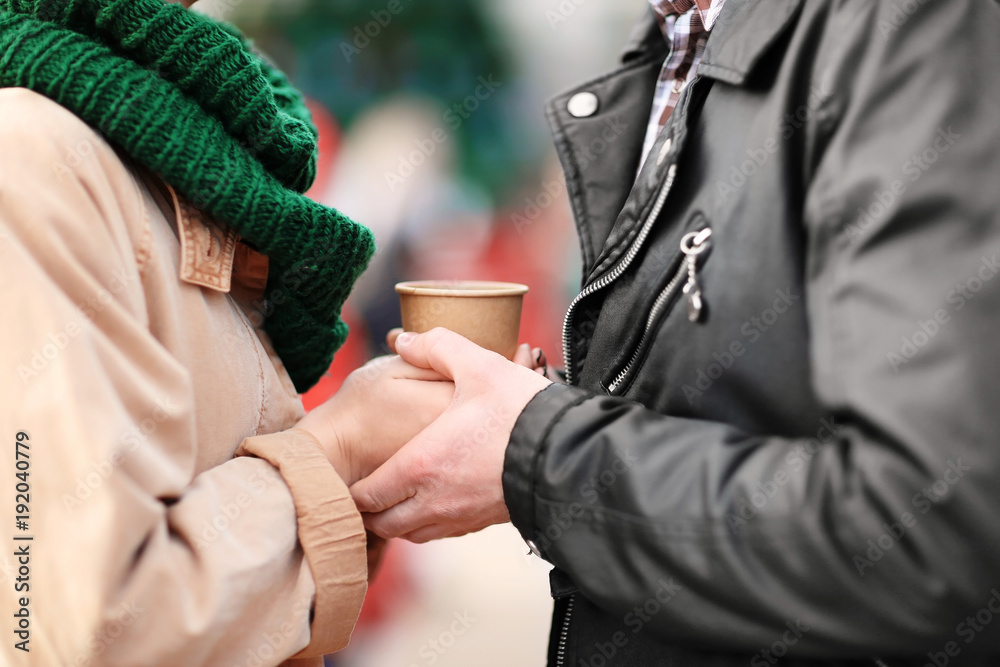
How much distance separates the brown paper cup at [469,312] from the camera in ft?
4.02

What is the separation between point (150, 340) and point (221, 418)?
0.69 feet

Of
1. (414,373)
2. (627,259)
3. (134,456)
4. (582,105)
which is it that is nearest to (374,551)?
(414,373)

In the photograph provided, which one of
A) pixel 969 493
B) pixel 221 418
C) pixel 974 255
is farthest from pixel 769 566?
pixel 221 418

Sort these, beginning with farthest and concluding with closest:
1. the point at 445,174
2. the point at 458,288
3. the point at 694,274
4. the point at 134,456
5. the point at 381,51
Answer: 1. the point at 445,174
2. the point at 381,51
3. the point at 458,288
4. the point at 694,274
5. the point at 134,456

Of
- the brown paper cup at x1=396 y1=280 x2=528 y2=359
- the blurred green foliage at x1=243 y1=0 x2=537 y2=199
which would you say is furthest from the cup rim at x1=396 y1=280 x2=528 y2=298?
the blurred green foliage at x1=243 y1=0 x2=537 y2=199

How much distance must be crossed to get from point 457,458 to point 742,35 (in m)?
0.76

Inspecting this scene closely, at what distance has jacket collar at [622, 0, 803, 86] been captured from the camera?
0.94 metres

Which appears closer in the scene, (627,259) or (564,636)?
(627,259)

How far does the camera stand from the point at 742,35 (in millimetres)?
983

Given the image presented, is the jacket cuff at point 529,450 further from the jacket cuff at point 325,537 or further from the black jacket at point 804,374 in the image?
the jacket cuff at point 325,537

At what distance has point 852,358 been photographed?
31.5 inches

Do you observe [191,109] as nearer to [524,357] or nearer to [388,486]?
[388,486]

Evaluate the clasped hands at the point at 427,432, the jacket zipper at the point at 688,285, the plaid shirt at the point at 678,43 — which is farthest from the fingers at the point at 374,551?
the plaid shirt at the point at 678,43

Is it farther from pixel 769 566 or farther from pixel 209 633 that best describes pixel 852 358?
pixel 209 633
